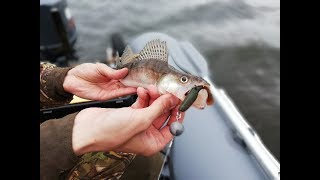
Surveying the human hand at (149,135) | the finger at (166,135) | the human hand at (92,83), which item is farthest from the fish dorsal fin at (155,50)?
the finger at (166,135)

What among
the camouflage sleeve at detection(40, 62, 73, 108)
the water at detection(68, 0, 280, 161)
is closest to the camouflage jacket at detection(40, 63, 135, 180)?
the camouflage sleeve at detection(40, 62, 73, 108)

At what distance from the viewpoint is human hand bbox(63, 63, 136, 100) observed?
270 cm

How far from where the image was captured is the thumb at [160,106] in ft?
6.96

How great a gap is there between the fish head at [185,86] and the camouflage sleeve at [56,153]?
23.8 inches

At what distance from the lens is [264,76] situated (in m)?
8.66

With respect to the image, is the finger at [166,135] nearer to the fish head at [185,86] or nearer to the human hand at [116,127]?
the human hand at [116,127]

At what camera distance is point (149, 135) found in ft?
7.48

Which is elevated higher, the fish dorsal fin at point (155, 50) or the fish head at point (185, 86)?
the fish dorsal fin at point (155, 50)

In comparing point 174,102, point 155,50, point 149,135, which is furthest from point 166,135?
point 155,50

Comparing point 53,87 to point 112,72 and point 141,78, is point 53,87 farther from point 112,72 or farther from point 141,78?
point 141,78
